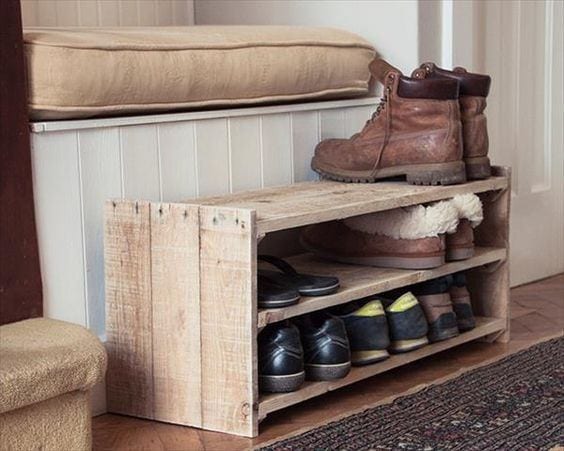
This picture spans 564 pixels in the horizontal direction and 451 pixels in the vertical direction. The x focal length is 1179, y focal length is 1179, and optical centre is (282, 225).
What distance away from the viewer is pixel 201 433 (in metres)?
1.83

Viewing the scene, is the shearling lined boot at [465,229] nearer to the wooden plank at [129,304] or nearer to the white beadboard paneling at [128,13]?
the wooden plank at [129,304]

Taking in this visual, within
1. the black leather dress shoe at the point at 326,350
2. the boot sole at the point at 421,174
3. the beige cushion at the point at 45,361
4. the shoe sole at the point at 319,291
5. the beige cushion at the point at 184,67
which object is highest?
the beige cushion at the point at 184,67

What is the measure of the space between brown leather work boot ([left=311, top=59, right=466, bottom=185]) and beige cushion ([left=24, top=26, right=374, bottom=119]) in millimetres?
177

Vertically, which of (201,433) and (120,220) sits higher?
(120,220)

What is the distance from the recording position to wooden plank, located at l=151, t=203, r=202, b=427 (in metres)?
1.81

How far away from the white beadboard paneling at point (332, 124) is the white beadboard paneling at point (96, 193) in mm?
543

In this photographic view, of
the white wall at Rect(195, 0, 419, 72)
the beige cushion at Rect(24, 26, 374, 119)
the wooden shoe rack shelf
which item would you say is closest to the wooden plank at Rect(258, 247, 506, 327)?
the wooden shoe rack shelf

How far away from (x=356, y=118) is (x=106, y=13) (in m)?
0.66

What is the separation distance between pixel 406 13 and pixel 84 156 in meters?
0.87

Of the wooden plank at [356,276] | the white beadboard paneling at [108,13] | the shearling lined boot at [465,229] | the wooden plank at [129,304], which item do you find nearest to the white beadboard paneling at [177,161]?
the wooden plank at [129,304]

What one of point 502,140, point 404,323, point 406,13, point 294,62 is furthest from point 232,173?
point 502,140

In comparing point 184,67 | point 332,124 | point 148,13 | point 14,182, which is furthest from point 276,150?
point 148,13

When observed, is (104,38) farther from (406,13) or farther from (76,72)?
(406,13)

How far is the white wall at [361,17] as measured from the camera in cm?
245
